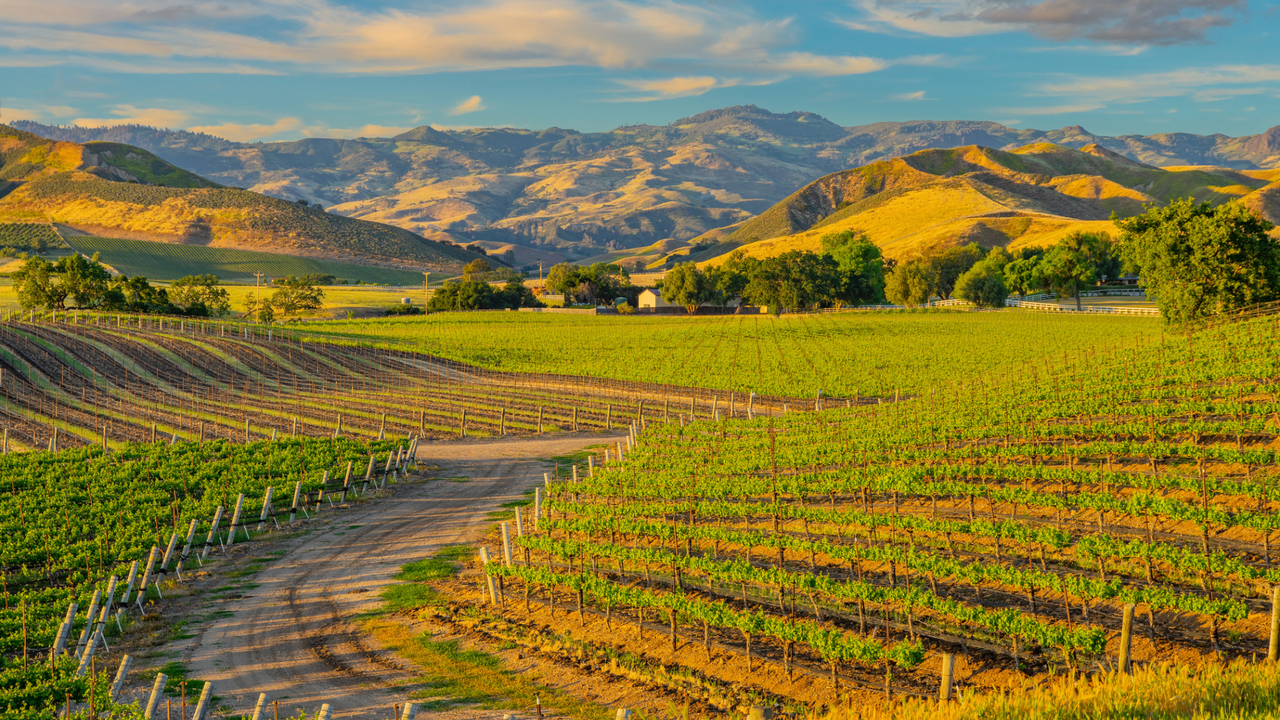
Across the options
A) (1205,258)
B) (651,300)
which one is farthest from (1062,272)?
(1205,258)

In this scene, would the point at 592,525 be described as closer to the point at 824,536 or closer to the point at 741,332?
the point at 824,536

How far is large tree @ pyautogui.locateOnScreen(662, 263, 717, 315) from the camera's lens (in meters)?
168

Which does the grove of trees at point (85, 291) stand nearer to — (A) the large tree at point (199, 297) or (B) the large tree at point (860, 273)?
(A) the large tree at point (199, 297)

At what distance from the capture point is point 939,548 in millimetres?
21312

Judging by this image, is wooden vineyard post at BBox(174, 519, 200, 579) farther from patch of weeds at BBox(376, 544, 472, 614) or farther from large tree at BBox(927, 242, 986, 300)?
large tree at BBox(927, 242, 986, 300)

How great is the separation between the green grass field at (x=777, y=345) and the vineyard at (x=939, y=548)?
28728mm

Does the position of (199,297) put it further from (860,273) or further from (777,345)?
(860,273)

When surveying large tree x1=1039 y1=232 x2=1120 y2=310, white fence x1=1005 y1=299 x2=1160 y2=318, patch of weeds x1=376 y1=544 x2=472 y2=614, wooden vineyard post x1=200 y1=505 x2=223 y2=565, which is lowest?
patch of weeds x1=376 y1=544 x2=472 y2=614

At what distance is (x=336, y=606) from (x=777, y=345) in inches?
2807

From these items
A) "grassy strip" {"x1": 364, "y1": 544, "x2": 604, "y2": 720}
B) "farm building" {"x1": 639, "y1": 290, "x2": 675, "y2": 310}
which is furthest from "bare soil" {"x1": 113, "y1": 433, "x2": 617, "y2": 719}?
"farm building" {"x1": 639, "y1": 290, "x2": 675, "y2": 310}

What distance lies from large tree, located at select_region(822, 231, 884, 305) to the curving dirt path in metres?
131

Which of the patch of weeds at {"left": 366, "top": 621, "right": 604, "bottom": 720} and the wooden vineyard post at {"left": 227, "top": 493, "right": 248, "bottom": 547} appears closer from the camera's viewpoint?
the patch of weeds at {"left": 366, "top": 621, "right": 604, "bottom": 720}

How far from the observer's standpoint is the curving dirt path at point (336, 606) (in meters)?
16.8

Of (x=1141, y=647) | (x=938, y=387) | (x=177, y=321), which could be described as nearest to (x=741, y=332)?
(x=938, y=387)
